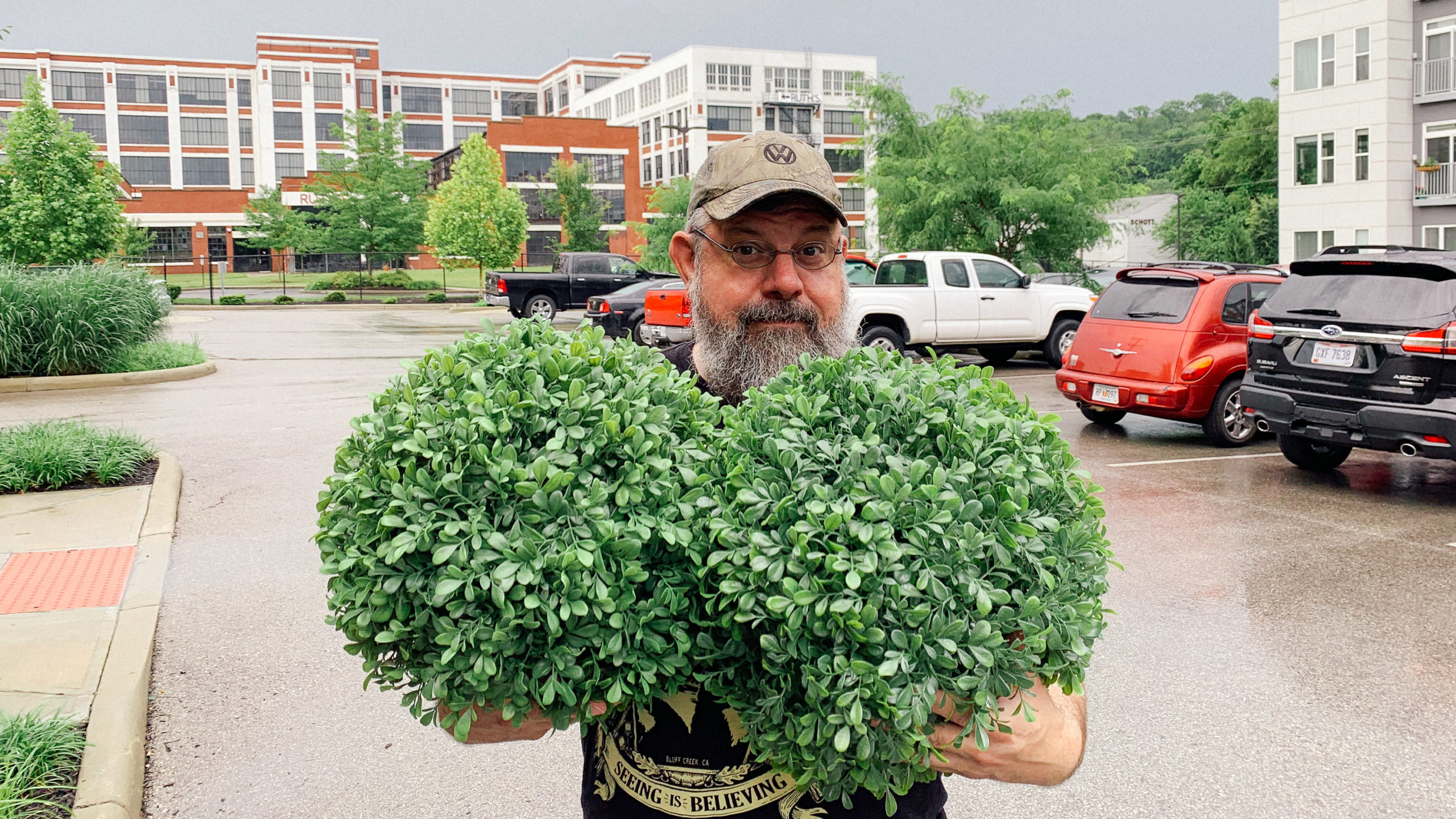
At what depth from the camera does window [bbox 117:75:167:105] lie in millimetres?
92812

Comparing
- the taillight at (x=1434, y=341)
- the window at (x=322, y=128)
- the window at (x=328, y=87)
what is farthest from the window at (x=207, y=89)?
the taillight at (x=1434, y=341)

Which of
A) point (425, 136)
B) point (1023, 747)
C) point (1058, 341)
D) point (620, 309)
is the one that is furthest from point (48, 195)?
point (425, 136)

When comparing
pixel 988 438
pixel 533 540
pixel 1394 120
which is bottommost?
pixel 533 540

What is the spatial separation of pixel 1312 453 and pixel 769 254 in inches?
375

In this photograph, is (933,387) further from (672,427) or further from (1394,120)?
(1394,120)

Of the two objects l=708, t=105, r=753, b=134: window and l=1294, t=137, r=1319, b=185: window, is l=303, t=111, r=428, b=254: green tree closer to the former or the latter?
l=1294, t=137, r=1319, b=185: window

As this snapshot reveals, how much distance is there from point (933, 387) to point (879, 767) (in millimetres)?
549

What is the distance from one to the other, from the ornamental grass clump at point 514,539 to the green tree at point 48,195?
31.1m

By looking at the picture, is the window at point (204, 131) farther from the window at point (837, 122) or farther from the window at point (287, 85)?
the window at point (837, 122)

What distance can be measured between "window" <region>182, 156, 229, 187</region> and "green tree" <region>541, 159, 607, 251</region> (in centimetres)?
4520

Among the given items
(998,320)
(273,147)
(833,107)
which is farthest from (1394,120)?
(273,147)

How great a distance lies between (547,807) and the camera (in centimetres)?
426

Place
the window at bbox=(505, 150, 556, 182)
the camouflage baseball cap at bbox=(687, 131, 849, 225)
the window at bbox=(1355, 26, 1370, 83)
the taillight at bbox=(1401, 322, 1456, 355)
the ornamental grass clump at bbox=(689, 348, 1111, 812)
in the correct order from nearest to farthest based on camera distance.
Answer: the ornamental grass clump at bbox=(689, 348, 1111, 812) → the camouflage baseball cap at bbox=(687, 131, 849, 225) → the taillight at bbox=(1401, 322, 1456, 355) → the window at bbox=(1355, 26, 1370, 83) → the window at bbox=(505, 150, 556, 182)

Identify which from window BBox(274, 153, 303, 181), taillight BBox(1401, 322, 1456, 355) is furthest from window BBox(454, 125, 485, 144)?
taillight BBox(1401, 322, 1456, 355)
